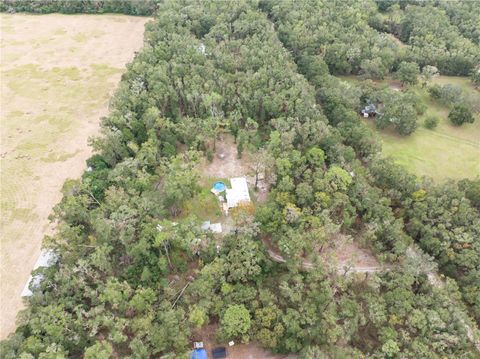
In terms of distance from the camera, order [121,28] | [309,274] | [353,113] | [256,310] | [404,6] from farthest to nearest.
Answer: [404,6] < [121,28] < [353,113] < [309,274] < [256,310]

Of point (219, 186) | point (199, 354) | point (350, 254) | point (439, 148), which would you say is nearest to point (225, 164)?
point (219, 186)

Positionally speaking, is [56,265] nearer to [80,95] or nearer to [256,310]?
[256,310]

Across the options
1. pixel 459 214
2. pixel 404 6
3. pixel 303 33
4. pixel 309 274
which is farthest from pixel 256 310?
pixel 404 6

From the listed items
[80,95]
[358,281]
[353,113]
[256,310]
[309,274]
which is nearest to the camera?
[256,310]

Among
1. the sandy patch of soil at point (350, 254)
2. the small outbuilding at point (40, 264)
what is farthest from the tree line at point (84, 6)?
the sandy patch of soil at point (350, 254)

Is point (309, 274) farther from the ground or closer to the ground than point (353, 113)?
closer to the ground

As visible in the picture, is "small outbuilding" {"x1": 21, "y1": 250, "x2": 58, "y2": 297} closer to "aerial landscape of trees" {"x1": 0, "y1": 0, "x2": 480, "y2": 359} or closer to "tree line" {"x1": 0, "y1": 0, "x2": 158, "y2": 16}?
"aerial landscape of trees" {"x1": 0, "y1": 0, "x2": 480, "y2": 359}

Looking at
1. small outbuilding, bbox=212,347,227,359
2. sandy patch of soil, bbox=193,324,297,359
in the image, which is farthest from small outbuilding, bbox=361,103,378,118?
small outbuilding, bbox=212,347,227,359

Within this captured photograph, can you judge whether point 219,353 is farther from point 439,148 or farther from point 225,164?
point 439,148
